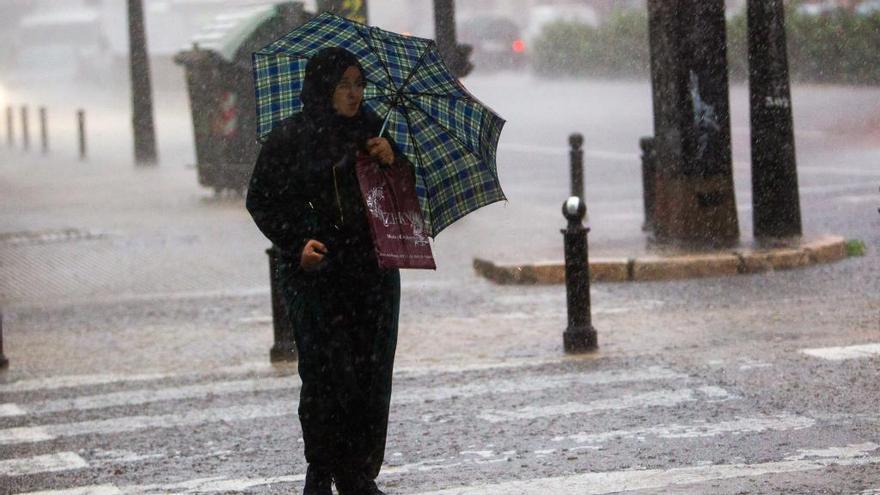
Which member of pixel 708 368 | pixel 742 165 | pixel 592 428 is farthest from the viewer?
pixel 742 165

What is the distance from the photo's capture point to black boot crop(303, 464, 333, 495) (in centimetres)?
562

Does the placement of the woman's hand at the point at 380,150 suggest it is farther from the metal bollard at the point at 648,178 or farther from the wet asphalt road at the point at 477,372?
the metal bollard at the point at 648,178

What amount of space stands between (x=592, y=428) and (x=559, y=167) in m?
14.3

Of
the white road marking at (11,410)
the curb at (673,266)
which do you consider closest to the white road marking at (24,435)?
the white road marking at (11,410)

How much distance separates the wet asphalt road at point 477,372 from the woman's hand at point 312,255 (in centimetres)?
128

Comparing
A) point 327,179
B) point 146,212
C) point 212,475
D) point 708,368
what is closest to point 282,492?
point 212,475

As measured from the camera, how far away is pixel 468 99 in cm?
576

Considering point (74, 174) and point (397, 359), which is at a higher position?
point (74, 174)

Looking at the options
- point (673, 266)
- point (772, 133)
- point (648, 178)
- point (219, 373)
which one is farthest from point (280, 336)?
→ point (648, 178)

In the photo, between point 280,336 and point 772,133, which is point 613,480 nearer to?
point 280,336

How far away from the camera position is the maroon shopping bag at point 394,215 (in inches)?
211

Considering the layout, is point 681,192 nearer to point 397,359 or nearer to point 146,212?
point 397,359

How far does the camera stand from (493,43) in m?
47.2

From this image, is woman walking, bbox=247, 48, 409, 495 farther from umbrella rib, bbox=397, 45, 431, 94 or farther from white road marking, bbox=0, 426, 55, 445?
white road marking, bbox=0, 426, 55, 445
